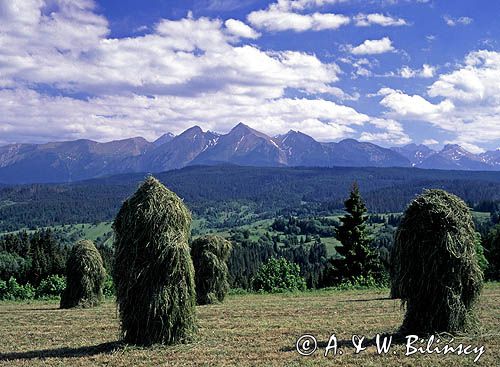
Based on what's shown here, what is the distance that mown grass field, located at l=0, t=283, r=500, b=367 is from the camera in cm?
1144

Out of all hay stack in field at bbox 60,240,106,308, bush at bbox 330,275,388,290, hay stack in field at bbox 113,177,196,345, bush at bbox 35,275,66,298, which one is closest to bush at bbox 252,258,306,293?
bush at bbox 330,275,388,290

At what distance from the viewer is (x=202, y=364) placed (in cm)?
1141

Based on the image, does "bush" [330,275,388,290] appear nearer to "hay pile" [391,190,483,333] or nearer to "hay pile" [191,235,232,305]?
"hay pile" [191,235,232,305]

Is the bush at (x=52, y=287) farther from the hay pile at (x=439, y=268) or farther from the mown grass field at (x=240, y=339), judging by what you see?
the hay pile at (x=439, y=268)

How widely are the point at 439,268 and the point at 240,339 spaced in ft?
20.1

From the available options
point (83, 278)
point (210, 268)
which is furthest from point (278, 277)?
point (83, 278)

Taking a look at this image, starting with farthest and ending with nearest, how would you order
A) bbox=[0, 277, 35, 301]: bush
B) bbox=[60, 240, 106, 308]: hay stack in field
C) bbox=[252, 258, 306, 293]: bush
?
bbox=[0, 277, 35, 301]: bush → bbox=[252, 258, 306, 293]: bush → bbox=[60, 240, 106, 308]: hay stack in field

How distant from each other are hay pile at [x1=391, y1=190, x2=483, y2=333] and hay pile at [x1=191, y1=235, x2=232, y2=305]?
14.8 m

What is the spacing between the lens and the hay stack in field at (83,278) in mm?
26969

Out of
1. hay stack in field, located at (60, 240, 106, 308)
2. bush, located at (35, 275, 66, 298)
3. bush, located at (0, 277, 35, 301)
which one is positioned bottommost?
bush, located at (0, 277, 35, 301)

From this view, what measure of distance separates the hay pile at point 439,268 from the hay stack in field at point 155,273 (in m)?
6.30

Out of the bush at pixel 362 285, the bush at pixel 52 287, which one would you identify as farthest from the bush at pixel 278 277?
the bush at pixel 52 287

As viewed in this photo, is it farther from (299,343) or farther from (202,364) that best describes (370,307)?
(202,364)

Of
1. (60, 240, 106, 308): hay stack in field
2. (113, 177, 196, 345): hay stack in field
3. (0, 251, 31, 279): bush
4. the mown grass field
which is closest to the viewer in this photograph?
the mown grass field
